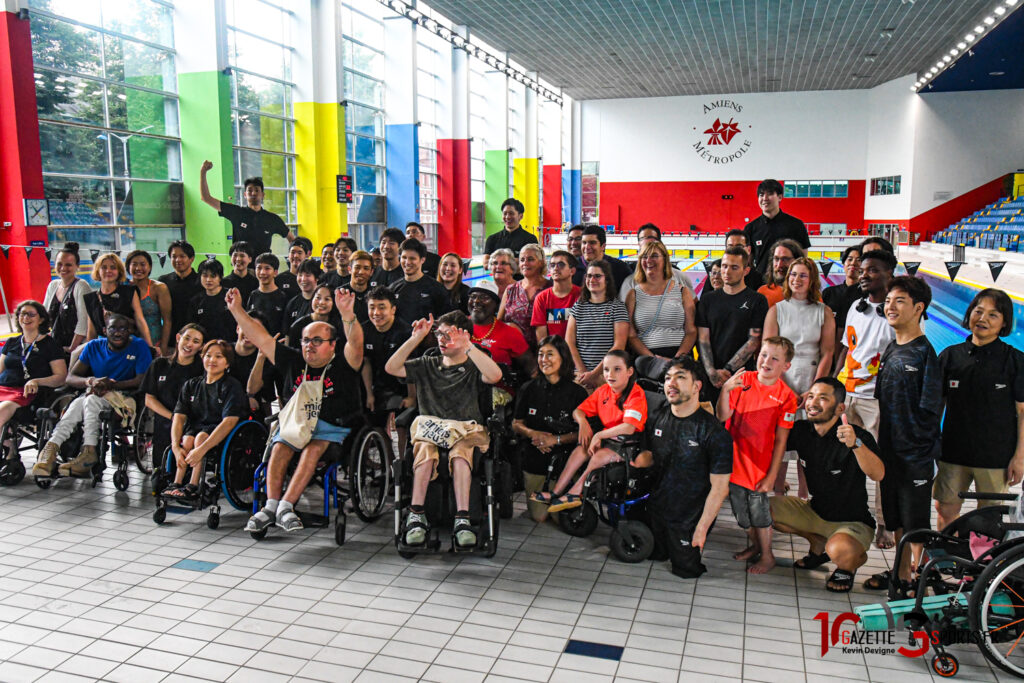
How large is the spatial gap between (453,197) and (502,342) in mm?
17143

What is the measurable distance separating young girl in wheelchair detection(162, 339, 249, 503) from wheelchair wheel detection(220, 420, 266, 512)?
0.29 feet

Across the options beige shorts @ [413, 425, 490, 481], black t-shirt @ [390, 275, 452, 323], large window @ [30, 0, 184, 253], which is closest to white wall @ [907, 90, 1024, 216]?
large window @ [30, 0, 184, 253]

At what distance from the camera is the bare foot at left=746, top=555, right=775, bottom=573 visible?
4130 mm

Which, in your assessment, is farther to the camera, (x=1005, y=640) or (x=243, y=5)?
(x=243, y=5)

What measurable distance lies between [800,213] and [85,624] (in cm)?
2895

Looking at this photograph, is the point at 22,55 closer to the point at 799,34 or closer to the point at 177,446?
the point at 177,446

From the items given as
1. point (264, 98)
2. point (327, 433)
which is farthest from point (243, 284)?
point (264, 98)

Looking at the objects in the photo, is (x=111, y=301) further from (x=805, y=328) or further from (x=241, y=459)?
(x=805, y=328)

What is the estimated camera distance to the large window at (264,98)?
13.9m

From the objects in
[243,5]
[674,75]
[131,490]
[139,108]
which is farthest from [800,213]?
[131,490]

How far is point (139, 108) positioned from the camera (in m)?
12.0

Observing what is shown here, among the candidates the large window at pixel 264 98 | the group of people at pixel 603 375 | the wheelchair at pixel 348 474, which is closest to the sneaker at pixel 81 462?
the group of people at pixel 603 375

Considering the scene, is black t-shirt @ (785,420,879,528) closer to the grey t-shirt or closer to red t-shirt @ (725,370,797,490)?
red t-shirt @ (725,370,797,490)

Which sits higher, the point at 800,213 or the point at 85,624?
the point at 800,213
